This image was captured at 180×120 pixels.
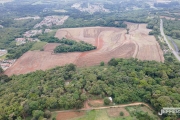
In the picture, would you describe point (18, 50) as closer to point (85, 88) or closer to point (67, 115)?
point (85, 88)

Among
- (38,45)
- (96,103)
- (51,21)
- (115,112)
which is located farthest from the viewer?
(51,21)

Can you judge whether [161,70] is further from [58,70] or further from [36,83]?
[36,83]

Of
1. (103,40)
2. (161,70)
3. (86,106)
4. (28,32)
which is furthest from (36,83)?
(28,32)

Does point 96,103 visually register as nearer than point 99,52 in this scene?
Yes

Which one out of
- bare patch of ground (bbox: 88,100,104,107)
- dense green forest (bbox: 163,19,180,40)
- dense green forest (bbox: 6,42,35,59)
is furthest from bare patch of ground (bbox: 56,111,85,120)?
dense green forest (bbox: 163,19,180,40)

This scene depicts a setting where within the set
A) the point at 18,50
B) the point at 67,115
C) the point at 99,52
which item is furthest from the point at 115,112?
the point at 18,50

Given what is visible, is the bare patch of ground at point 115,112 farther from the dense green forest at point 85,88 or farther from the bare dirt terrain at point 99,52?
the bare dirt terrain at point 99,52
